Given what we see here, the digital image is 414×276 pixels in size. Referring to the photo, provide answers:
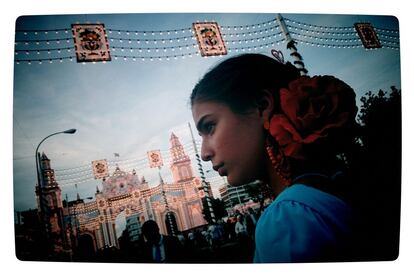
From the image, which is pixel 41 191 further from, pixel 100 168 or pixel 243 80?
pixel 243 80

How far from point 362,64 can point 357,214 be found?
69.7 inches

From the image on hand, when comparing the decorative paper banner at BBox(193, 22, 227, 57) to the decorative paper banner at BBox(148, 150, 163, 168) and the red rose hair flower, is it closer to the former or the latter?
the red rose hair flower

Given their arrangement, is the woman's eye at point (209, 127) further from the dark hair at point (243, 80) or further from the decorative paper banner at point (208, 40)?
the decorative paper banner at point (208, 40)

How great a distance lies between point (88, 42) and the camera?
324 cm

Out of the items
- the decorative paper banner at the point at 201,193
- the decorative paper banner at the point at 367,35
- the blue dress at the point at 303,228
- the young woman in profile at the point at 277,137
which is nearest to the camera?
the blue dress at the point at 303,228

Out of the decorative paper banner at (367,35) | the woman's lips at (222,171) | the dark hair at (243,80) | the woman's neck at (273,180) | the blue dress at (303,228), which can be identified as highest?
the decorative paper banner at (367,35)

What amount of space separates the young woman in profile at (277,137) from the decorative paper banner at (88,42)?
1189 mm

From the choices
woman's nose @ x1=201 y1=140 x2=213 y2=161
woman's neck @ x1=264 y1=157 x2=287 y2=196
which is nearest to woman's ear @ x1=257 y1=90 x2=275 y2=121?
woman's neck @ x1=264 y1=157 x2=287 y2=196

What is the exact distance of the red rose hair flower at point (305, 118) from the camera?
10.00ft

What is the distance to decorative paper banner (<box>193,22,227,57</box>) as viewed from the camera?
330 cm

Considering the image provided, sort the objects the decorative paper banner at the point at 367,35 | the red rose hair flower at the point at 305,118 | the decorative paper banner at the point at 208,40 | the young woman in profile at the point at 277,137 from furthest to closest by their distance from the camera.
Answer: the decorative paper banner at the point at 367,35 → the decorative paper banner at the point at 208,40 → the red rose hair flower at the point at 305,118 → the young woman in profile at the point at 277,137

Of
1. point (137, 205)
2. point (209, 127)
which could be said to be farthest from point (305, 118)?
point (137, 205)

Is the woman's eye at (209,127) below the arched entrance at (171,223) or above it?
above

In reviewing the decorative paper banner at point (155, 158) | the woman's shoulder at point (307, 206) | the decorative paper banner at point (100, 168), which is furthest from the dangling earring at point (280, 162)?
the decorative paper banner at point (100, 168)
